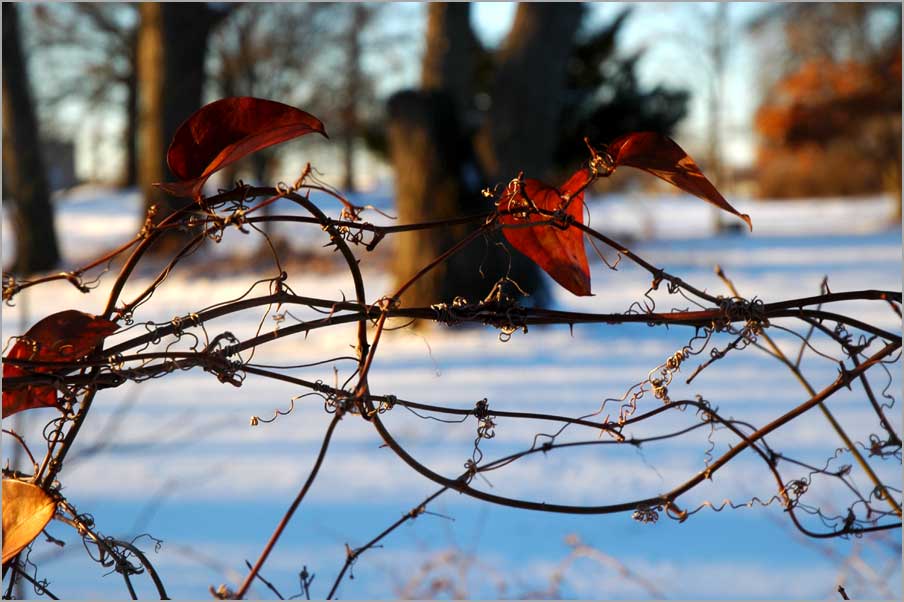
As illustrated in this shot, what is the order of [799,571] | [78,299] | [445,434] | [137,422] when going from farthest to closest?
[78,299] < [137,422] < [445,434] < [799,571]

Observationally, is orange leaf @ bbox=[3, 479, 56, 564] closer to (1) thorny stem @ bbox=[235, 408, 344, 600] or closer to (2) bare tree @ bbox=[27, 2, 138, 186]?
(1) thorny stem @ bbox=[235, 408, 344, 600]

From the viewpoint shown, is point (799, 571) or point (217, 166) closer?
point (217, 166)

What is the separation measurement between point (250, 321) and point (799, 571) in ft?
11.2

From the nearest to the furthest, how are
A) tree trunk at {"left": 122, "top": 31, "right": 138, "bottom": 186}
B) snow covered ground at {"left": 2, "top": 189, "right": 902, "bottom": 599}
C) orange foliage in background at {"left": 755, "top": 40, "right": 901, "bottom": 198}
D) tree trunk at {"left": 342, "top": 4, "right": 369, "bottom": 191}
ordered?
snow covered ground at {"left": 2, "top": 189, "right": 902, "bottom": 599}
orange foliage in background at {"left": 755, "top": 40, "right": 901, "bottom": 198}
tree trunk at {"left": 342, "top": 4, "right": 369, "bottom": 191}
tree trunk at {"left": 122, "top": 31, "right": 138, "bottom": 186}

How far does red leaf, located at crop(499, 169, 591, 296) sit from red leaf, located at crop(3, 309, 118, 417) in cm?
27

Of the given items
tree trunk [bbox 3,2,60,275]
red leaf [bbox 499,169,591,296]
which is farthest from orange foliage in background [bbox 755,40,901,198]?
red leaf [bbox 499,169,591,296]

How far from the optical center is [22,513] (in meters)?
0.53

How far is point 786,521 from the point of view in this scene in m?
2.01

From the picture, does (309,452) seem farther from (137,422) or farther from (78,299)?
(78,299)

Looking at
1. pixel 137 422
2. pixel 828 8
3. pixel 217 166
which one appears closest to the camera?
pixel 217 166

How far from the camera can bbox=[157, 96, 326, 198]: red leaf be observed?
1.66 feet

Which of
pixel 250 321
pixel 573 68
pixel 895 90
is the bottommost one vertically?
pixel 250 321

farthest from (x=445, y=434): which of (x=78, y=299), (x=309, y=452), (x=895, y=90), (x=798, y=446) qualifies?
(x=895, y=90)

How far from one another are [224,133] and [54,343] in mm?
170
